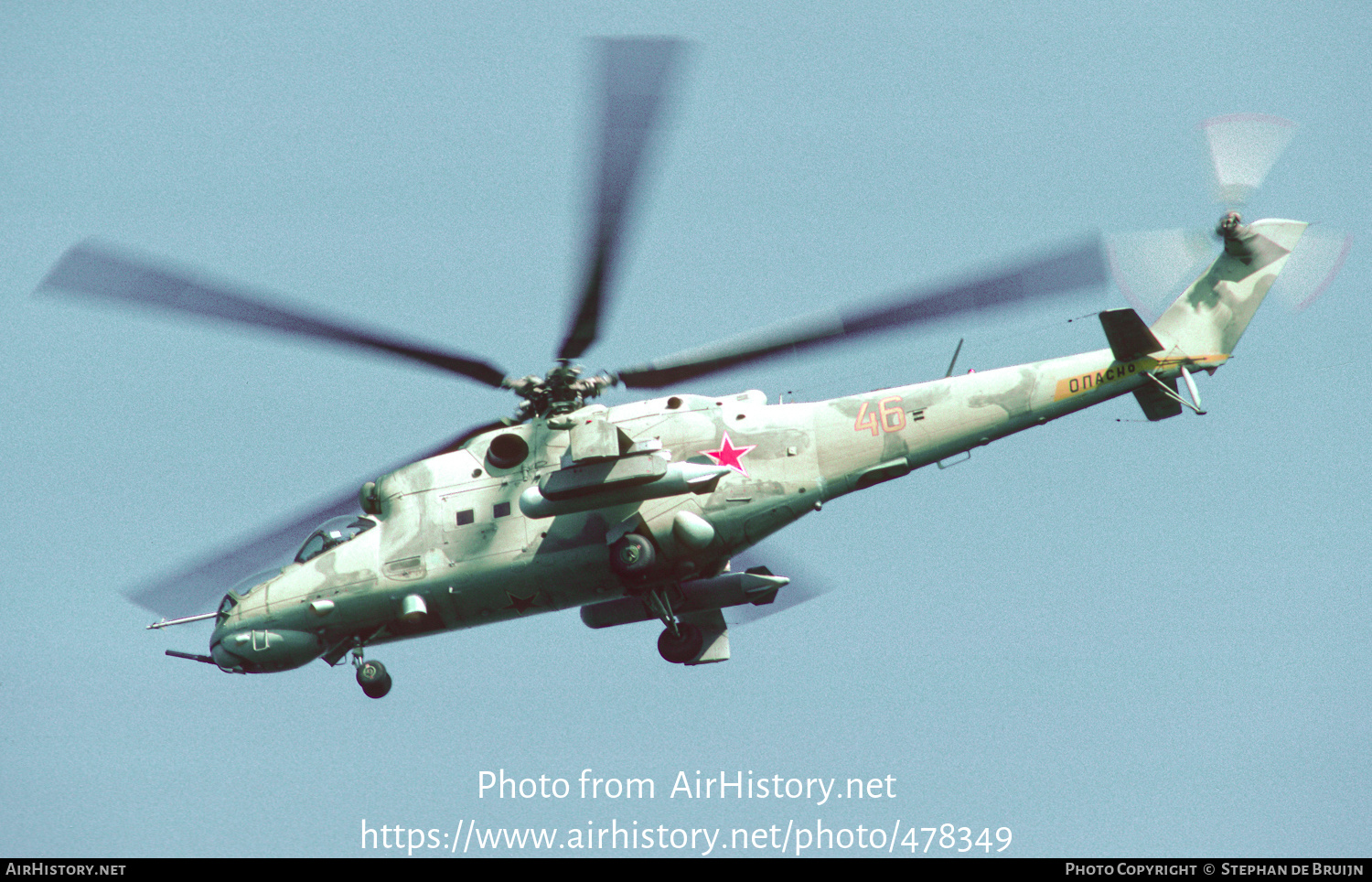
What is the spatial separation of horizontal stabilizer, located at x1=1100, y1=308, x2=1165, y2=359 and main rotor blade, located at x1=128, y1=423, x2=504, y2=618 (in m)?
8.23

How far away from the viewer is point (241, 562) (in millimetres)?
20219

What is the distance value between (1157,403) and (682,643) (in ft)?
22.8

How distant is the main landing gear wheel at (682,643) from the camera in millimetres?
19766

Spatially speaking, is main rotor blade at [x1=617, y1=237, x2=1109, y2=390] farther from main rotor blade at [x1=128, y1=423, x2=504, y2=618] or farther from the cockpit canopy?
the cockpit canopy

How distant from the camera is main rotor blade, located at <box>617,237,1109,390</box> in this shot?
1581cm

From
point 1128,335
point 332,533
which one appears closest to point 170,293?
point 332,533

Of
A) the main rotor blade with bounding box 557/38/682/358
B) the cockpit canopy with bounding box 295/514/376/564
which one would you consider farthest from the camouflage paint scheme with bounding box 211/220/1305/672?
the main rotor blade with bounding box 557/38/682/358

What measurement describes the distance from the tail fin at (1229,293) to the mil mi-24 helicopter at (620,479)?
27 mm

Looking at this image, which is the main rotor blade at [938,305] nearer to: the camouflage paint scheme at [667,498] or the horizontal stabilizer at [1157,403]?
the camouflage paint scheme at [667,498]
